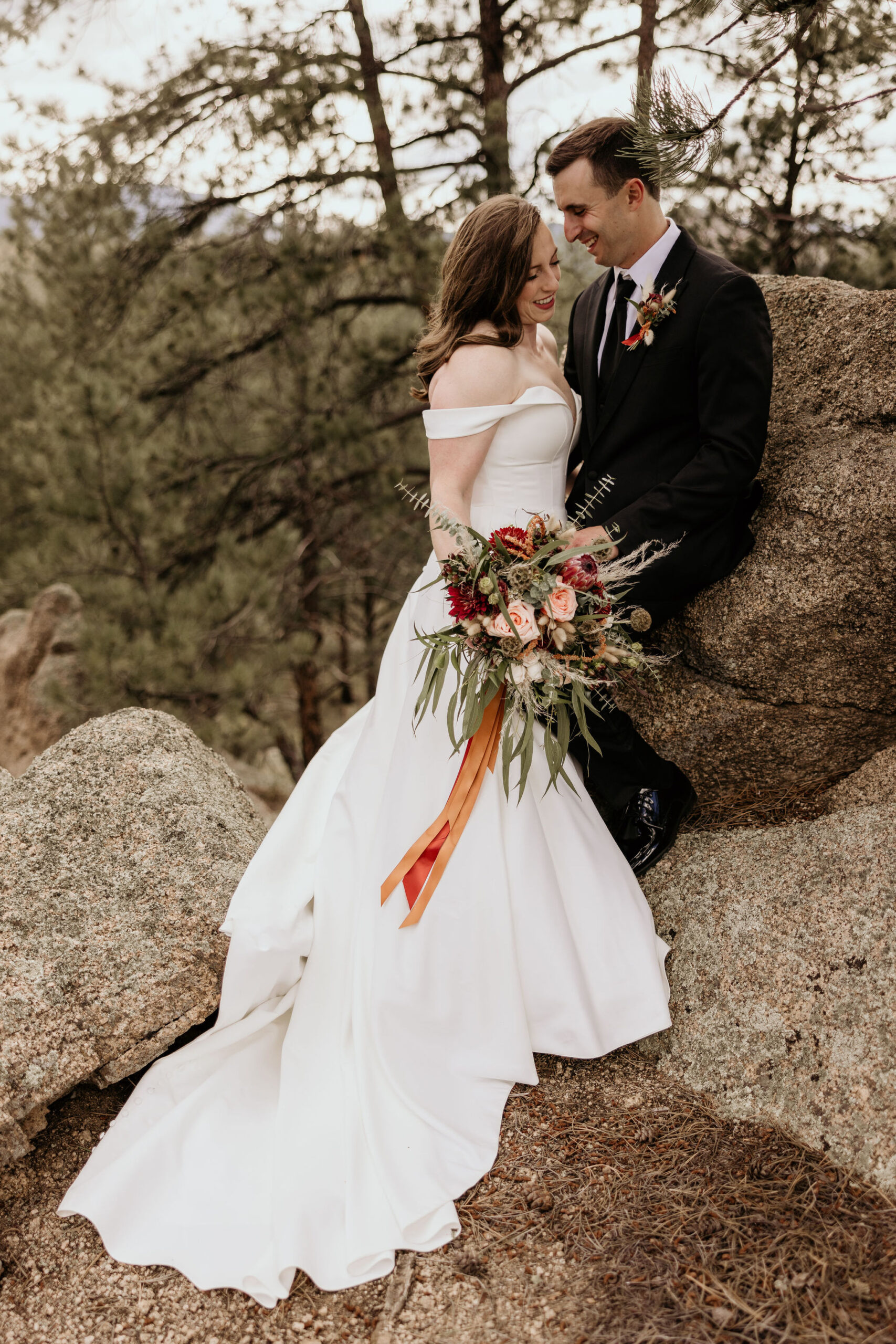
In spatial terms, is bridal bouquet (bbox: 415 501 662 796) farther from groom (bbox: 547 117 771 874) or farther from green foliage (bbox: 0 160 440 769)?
green foliage (bbox: 0 160 440 769)

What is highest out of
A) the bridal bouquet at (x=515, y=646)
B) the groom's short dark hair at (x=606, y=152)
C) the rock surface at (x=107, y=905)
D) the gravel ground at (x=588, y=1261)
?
the groom's short dark hair at (x=606, y=152)

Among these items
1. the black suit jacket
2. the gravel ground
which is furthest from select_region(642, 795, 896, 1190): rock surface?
the black suit jacket

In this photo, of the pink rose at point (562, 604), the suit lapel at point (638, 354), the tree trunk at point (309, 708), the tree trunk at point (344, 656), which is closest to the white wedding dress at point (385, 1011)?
the suit lapel at point (638, 354)

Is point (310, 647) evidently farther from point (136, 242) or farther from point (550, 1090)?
point (550, 1090)

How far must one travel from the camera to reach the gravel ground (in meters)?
2.17

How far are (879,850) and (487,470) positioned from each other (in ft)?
5.80

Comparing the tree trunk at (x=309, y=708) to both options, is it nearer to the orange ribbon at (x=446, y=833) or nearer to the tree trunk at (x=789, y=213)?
the tree trunk at (x=789, y=213)

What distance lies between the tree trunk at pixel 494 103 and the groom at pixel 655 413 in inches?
134

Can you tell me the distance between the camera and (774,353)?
11.9 feet

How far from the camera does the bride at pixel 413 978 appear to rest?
2.62m

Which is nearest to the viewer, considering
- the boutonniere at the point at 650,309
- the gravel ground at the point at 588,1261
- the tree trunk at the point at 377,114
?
the gravel ground at the point at 588,1261

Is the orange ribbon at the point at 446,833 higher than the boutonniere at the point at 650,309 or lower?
lower

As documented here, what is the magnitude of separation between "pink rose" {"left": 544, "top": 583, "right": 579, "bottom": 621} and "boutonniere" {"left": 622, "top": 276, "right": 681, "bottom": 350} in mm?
1026

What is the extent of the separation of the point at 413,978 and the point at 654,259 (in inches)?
97.3
